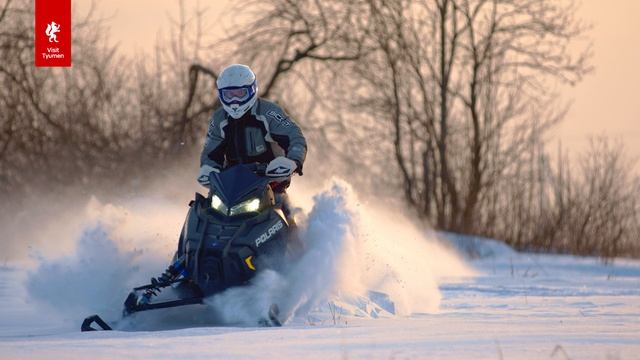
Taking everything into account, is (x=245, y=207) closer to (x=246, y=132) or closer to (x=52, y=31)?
(x=246, y=132)

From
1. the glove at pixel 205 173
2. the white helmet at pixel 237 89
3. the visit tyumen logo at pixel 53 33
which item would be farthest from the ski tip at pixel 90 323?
the visit tyumen logo at pixel 53 33

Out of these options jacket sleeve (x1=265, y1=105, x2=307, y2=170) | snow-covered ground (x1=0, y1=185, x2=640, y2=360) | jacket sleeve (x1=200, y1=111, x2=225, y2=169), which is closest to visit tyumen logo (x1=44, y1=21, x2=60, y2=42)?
snow-covered ground (x1=0, y1=185, x2=640, y2=360)

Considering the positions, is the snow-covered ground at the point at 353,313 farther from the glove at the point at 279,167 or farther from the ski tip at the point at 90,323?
the glove at the point at 279,167

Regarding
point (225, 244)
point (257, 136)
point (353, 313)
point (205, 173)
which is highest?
point (257, 136)

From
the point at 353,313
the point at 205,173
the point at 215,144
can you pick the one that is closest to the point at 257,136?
the point at 215,144

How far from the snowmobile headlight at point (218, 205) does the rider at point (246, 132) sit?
582 mm

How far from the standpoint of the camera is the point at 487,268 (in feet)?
65.6

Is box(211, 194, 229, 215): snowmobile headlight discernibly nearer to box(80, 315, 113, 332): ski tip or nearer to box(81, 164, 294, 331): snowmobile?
box(81, 164, 294, 331): snowmobile

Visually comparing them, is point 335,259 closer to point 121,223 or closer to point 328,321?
point 328,321

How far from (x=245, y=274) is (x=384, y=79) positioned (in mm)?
17405

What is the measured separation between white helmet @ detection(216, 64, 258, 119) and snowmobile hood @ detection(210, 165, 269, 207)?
70cm

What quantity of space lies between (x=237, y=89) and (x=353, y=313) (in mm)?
2051

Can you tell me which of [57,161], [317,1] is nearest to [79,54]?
[57,161]

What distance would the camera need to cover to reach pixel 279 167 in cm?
980
